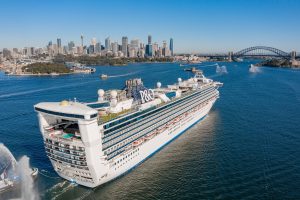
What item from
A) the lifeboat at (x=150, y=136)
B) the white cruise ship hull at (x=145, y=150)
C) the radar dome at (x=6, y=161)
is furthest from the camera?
the lifeboat at (x=150, y=136)

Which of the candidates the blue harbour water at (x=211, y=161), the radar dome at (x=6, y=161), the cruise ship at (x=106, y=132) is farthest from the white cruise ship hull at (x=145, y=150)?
the radar dome at (x=6, y=161)

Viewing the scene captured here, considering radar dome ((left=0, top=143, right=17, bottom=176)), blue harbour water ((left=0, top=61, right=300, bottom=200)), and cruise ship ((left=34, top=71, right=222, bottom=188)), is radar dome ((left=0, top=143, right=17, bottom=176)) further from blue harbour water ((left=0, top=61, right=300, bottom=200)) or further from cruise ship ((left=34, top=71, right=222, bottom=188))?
cruise ship ((left=34, top=71, right=222, bottom=188))

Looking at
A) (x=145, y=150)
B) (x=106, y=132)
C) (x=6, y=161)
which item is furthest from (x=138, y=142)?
(x=6, y=161)

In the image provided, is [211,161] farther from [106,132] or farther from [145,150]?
[106,132]

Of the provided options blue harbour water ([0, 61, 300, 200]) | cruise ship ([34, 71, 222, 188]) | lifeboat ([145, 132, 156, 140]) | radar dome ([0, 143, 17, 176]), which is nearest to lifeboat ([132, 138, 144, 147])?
cruise ship ([34, 71, 222, 188])

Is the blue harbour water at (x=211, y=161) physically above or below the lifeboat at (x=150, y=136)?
below

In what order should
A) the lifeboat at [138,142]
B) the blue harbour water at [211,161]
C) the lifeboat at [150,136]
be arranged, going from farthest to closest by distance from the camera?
the lifeboat at [150,136] → the lifeboat at [138,142] → the blue harbour water at [211,161]

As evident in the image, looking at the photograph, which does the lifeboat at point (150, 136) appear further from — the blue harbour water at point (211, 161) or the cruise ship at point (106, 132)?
the blue harbour water at point (211, 161)

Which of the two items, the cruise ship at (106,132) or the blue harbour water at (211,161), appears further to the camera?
the blue harbour water at (211,161)

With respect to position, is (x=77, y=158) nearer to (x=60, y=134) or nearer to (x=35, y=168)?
(x=60, y=134)
